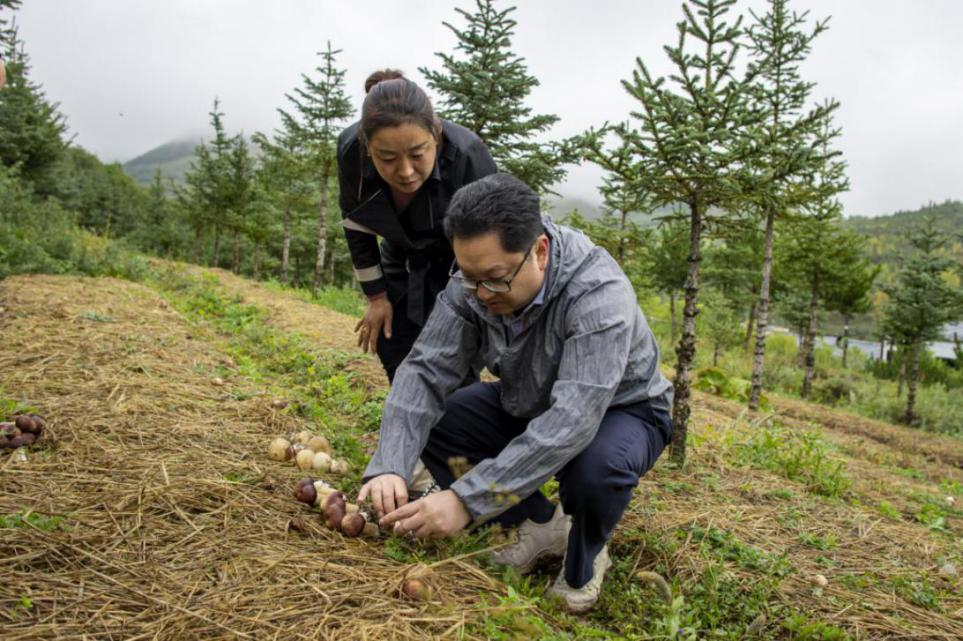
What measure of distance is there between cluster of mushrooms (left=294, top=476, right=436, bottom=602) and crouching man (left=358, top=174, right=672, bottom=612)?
11 cm

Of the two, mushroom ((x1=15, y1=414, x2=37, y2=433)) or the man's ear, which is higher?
the man's ear

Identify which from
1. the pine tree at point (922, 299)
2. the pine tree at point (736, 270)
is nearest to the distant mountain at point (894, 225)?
the pine tree at point (736, 270)

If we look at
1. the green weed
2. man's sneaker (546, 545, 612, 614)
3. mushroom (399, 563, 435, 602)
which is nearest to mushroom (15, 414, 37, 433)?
mushroom (399, 563, 435, 602)

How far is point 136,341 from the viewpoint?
433cm

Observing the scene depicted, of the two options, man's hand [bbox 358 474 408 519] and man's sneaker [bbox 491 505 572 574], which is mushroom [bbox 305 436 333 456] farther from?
man's sneaker [bbox 491 505 572 574]

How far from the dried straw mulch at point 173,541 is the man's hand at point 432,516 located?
0.16 m

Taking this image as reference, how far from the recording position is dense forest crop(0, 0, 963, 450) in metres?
3.76

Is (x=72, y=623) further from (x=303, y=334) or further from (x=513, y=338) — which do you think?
(x=303, y=334)

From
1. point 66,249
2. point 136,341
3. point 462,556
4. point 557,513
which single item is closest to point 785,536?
point 557,513

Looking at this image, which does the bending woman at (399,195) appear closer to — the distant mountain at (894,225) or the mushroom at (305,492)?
the mushroom at (305,492)

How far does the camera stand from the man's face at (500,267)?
75.0 inches

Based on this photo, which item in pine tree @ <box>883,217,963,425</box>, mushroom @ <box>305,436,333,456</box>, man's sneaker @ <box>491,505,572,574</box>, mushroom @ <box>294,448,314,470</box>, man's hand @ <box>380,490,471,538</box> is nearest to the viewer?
man's hand @ <box>380,490,471,538</box>

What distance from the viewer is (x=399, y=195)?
108 inches

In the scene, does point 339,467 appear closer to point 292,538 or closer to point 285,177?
point 292,538
